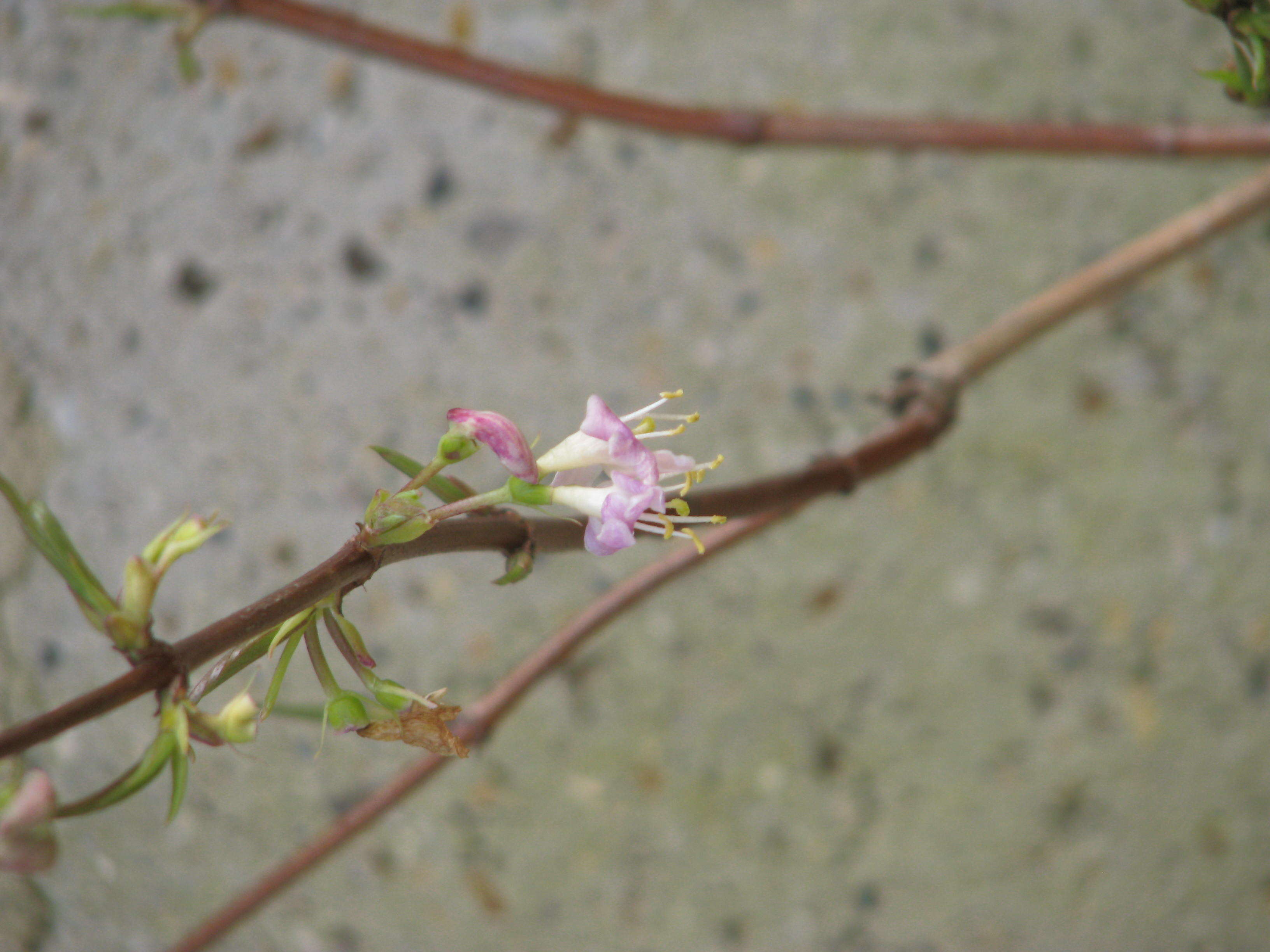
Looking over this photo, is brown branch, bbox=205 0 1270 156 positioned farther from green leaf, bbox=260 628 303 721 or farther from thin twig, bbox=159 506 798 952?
green leaf, bbox=260 628 303 721

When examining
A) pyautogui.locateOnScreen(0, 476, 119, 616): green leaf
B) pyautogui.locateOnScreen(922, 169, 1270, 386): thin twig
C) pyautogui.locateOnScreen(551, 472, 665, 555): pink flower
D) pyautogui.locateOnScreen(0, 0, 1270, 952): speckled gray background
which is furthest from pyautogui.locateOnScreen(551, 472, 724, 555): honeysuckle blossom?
pyautogui.locateOnScreen(0, 0, 1270, 952): speckled gray background

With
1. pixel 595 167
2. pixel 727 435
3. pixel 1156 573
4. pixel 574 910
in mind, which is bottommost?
pixel 574 910

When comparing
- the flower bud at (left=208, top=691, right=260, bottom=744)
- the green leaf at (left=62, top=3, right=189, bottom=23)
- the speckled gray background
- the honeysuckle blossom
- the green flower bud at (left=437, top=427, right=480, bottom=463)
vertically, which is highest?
the green leaf at (left=62, top=3, right=189, bottom=23)

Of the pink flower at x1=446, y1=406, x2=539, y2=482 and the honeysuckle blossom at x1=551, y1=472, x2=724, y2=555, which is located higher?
the pink flower at x1=446, y1=406, x2=539, y2=482

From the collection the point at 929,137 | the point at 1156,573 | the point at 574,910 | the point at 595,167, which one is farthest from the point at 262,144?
the point at 1156,573

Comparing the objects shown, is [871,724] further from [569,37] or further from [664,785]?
[569,37]

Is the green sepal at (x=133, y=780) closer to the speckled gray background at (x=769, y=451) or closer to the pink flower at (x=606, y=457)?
the pink flower at (x=606, y=457)

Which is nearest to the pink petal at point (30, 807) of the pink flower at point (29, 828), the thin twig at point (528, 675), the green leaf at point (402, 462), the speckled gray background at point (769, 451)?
the pink flower at point (29, 828)
